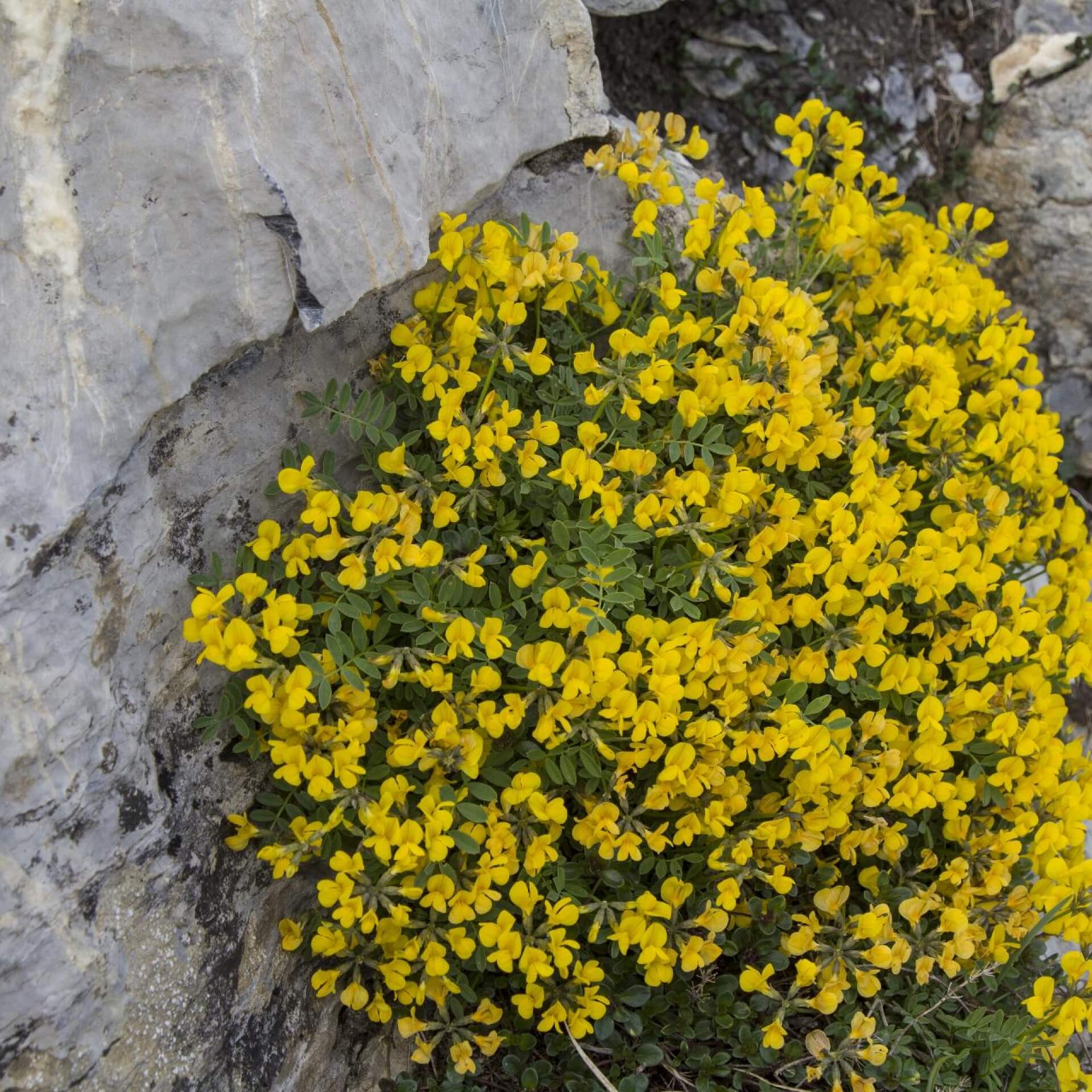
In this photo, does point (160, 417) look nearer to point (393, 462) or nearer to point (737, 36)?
point (393, 462)

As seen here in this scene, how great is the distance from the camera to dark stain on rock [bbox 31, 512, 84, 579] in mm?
2326

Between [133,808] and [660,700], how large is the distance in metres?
1.23

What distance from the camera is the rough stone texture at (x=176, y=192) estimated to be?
2.31 meters

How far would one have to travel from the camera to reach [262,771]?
3.00 metres

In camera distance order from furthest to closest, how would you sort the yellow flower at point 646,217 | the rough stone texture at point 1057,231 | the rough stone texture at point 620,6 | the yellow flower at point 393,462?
the rough stone texture at point 1057,231, the rough stone texture at point 620,6, the yellow flower at point 646,217, the yellow flower at point 393,462

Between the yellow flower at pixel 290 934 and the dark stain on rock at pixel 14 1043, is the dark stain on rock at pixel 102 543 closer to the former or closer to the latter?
the dark stain on rock at pixel 14 1043

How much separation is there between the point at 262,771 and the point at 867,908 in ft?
5.73

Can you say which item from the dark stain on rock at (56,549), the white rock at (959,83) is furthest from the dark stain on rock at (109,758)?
the white rock at (959,83)

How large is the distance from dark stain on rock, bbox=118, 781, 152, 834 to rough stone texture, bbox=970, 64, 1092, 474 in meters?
4.27

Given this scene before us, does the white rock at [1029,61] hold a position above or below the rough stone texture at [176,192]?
below

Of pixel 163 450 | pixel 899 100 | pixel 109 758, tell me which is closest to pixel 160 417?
pixel 163 450

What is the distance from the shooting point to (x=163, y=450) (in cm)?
264

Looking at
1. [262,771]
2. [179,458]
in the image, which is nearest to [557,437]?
[179,458]

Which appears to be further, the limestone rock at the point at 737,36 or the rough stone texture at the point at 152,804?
the limestone rock at the point at 737,36
